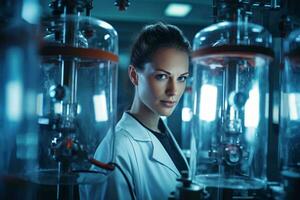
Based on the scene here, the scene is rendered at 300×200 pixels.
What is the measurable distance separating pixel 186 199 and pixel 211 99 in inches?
17.8

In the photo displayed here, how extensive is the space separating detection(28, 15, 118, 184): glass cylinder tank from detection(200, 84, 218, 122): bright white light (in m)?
0.32

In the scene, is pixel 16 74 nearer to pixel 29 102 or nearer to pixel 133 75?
pixel 29 102

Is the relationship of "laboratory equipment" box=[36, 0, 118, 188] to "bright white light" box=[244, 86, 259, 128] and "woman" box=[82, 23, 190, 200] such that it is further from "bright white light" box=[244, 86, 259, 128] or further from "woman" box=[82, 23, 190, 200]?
"bright white light" box=[244, 86, 259, 128]

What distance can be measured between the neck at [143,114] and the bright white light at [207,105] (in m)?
0.49

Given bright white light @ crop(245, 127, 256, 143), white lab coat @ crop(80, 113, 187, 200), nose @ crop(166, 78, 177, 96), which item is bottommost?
white lab coat @ crop(80, 113, 187, 200)

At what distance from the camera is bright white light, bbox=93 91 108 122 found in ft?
4.23

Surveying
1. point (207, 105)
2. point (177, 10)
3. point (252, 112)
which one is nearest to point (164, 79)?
point (207, 105)

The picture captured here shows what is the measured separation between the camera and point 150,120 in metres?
1.80

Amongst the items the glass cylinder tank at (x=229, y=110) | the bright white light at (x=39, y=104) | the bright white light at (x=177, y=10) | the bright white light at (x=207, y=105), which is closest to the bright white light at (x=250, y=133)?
the glass cylinder tank at (x=229, y=110)

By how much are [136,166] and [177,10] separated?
190 cm

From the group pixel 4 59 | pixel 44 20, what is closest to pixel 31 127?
pixel 4 59

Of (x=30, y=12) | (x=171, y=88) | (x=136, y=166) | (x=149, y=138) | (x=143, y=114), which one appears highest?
(x=30, y=12)

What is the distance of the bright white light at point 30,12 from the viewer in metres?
0.89

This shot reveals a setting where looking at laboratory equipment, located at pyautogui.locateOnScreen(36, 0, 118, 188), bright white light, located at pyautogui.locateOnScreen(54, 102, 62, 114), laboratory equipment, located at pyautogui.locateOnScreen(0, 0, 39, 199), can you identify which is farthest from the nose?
laboratory equipment, located at pyautogui.locateOnScreen(0, 0, 39, 199)
